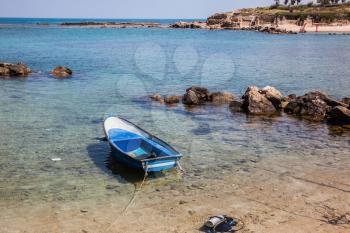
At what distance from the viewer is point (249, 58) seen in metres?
65.4

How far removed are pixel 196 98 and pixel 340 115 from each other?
10.4 m

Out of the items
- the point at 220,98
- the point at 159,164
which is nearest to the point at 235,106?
the point at 220,98

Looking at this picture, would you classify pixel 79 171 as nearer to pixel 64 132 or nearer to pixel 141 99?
pixel 64 132

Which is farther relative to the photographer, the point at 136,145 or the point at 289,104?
the point at 289,104

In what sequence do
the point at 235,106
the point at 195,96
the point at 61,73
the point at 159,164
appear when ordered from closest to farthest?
the point at 159,164 < the point at 235,106 < the point at 195,96 < the point at 61,73

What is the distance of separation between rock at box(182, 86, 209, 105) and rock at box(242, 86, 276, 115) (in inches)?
148

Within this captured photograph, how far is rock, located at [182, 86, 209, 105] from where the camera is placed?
31875 mm

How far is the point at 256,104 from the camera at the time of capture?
96.4 ft

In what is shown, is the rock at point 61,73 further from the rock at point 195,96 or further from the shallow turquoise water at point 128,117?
the rock at point 195,96

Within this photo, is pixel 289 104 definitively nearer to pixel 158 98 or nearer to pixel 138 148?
pixel 158 98

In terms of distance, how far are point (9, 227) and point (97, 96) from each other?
22181 millimetres

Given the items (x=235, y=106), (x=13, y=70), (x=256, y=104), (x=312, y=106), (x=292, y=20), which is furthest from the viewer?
(x=292, y=20)

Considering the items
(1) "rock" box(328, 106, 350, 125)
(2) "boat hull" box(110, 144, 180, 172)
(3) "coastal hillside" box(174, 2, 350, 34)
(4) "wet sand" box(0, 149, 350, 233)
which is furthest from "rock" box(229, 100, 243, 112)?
(3) "coastal hillside" box(174, 2, 350, 34)

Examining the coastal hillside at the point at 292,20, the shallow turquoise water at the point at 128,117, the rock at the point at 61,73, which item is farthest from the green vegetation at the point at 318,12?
the rock at the point at 61,73
